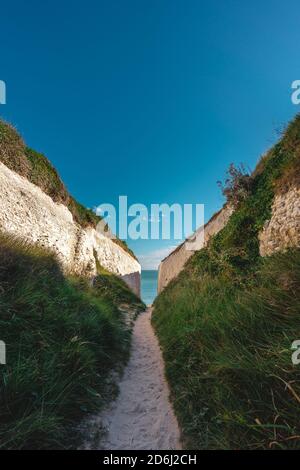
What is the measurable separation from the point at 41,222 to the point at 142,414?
30.1ft

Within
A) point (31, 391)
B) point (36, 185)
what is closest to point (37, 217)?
point (36, 185)

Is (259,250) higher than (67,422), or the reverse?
(259,250)

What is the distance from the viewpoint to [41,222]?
10906 millimetres

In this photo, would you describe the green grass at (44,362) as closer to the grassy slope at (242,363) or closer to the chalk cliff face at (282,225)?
the grassy slope at (242,363)

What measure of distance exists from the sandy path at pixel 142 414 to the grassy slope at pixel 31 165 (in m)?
10.3

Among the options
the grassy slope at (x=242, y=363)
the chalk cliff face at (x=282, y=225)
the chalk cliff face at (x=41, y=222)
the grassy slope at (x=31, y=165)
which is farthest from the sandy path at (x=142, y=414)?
the grassy slope at (x=31, y=165)

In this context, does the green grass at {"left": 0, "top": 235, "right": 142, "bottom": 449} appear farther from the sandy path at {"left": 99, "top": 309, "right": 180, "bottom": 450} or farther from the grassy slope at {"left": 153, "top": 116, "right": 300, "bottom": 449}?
the grassy slope at {"left": 153, "top": 116, "right": 300, "bottom": 449}

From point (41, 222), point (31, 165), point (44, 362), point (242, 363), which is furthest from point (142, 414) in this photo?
point (31, 165)

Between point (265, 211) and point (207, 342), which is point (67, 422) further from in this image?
point (265, 211)

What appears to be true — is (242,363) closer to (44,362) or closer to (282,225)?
(44,362)

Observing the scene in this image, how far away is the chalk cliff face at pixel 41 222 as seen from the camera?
914 cm

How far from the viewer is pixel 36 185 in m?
12.5

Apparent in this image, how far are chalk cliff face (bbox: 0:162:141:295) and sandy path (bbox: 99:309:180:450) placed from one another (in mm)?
5250

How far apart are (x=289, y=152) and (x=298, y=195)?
209cm
